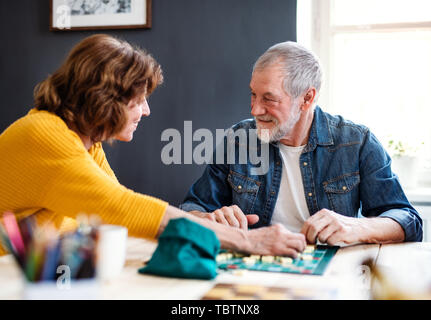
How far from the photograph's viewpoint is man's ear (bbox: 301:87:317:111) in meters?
1.87

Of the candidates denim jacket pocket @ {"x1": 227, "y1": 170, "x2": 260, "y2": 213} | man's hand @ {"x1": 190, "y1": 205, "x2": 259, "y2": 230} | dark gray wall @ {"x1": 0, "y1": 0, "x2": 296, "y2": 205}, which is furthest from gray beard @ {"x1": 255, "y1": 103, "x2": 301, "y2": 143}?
dark gray wall @ {"x1": 0, "y1": 0, "x2": 296, "y2": 205}

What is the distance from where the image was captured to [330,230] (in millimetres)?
1327

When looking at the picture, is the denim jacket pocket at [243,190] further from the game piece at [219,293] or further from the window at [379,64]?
the window at [379,64]

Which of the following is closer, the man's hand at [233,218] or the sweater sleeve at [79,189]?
the sweater sleeve at [79,189]

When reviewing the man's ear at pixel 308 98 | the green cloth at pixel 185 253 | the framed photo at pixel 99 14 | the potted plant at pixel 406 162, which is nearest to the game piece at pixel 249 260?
the green cloth at pixel 185 253

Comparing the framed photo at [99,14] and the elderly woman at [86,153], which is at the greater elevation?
the framed photo at [99,14]

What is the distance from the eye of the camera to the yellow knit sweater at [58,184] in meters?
1.11

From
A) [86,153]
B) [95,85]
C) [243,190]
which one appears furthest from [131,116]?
[243,190]

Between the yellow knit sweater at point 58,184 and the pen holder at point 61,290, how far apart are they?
10.4 inches

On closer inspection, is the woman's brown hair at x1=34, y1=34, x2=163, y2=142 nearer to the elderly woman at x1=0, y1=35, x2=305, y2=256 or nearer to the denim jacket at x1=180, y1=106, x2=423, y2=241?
the elderly woman at x1=0, y1=35, x2=305, y2=256

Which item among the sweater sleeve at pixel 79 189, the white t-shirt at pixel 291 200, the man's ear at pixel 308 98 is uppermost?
the man's ear at pixel 308 98

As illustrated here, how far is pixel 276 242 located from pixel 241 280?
21cm

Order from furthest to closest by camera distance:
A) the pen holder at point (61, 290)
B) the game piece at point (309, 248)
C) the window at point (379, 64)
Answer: the window at point (379, 64), the game piece at point (309, 248), the pen holder at point (61, 290)

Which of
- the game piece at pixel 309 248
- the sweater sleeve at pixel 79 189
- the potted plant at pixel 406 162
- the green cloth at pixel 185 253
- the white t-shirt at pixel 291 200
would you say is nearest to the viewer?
the green cloth at pixel 185 253
